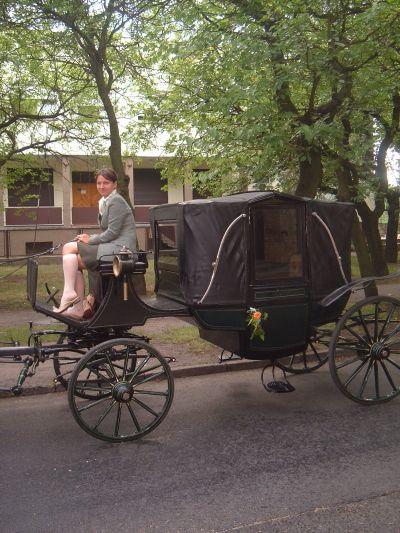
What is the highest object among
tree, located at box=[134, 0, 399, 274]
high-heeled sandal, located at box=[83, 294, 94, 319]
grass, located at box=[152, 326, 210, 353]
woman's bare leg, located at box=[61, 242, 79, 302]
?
tree, located at box=[134, 0, 399, 274]

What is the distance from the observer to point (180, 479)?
3.93 metres

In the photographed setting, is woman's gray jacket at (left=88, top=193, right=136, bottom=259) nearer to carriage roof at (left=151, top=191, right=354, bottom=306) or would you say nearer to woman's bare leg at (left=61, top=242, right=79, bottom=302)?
woman's bare leg at (left=61, top=242, right=79, bottom=302)

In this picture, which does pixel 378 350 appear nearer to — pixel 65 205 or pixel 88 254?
pixel 88 254

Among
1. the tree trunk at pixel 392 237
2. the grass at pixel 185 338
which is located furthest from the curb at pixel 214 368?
the tree trunk at pixel 392 237

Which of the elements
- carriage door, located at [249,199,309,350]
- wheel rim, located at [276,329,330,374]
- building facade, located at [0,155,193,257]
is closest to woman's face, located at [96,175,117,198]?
carriage door, located at [249,199,309,350]

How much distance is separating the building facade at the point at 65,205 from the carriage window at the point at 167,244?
19160 millimetres

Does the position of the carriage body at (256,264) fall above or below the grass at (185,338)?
above

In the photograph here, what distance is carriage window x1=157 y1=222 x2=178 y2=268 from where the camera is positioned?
5471mm

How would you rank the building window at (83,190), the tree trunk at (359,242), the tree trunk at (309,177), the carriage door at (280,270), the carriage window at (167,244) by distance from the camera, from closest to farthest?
1. the carriage door at (280,270)
2. the carriage window at (167,244)
3. the tree trunk at (309,177)
4. the tree trunk at (359,242)
5. the building window at (83,190)

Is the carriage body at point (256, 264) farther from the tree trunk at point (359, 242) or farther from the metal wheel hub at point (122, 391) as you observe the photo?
the tree trunk at point (359, 242)

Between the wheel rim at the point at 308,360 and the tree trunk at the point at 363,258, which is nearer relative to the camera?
the wheel rim at the point at 308,360

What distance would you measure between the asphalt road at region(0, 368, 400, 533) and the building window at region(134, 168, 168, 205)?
25646 mm

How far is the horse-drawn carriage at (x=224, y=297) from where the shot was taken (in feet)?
15.5

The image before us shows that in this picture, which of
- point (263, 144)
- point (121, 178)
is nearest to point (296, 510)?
point (263, 144)
